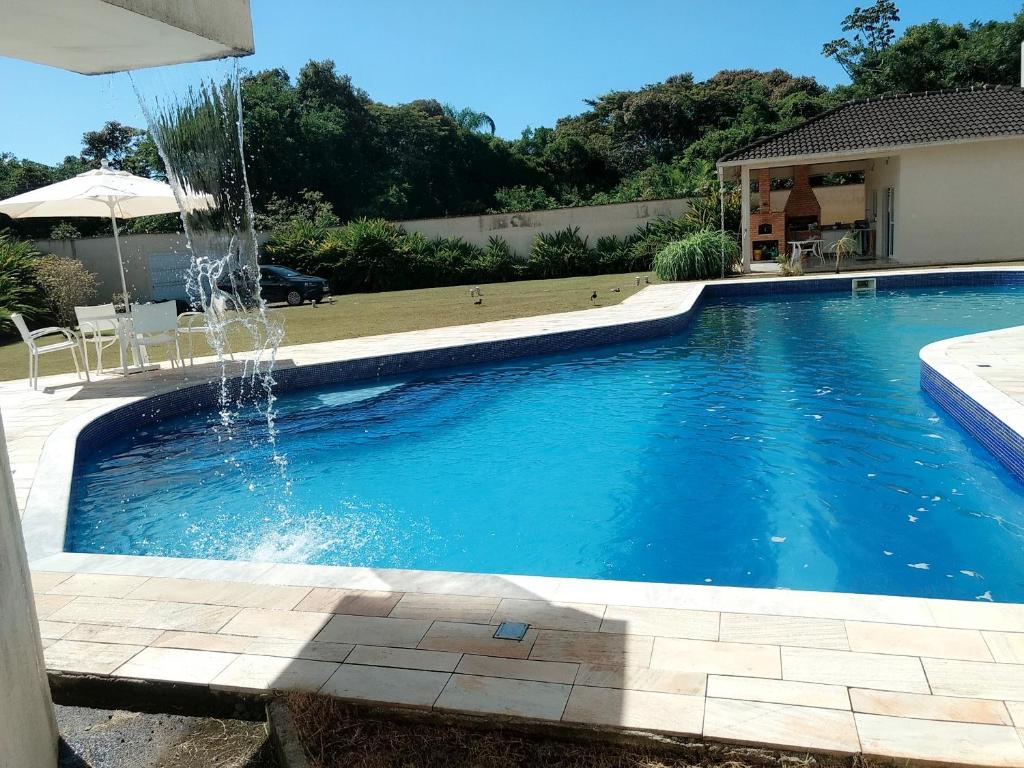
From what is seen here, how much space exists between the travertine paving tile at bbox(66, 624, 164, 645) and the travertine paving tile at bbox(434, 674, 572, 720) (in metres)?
1.34

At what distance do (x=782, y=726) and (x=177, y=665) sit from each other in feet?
6.88

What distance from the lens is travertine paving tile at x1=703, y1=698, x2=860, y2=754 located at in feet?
7.09

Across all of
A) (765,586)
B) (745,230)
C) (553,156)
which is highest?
(553,156)

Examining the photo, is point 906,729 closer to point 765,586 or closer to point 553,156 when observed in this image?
point 765,586

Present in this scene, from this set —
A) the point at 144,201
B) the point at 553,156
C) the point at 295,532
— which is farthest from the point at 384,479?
the point at 553,156

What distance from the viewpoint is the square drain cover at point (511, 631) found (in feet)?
9.40

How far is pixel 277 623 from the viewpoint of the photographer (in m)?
3.12

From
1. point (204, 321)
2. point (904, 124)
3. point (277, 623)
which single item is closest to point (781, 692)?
point (277, 623)

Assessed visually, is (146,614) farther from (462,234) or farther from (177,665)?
(462,234)

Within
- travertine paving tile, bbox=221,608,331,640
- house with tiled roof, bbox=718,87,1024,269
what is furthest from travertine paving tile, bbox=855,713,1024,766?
house with tiled roof, bbox=718,87,1024,269

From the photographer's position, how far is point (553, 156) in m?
40.7

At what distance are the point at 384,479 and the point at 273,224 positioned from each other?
959 inches

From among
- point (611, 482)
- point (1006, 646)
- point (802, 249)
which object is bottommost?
point (611, 482)

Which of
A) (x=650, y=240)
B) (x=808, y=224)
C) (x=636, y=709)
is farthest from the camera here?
(x=650, y=240)
